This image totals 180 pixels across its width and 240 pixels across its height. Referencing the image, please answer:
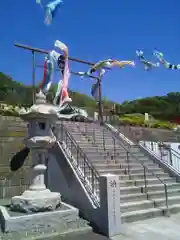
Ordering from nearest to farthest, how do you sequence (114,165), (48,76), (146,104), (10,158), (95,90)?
(114,165) < (10,158) < (48,76) < (95,90) < (146,104)

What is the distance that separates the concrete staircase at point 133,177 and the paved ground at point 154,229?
0.25 meters

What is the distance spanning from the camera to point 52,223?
571cm

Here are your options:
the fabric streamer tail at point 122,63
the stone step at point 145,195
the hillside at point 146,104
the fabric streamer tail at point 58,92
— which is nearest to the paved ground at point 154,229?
the stone step at point 145,195

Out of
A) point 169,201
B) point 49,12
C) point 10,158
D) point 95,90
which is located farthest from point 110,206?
point 95,90

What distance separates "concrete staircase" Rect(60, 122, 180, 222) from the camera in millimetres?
6640

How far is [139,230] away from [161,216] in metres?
1.47

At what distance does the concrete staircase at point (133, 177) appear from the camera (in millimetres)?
6640

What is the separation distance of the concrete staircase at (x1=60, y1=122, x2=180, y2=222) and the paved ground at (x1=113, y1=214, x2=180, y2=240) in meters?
0.25

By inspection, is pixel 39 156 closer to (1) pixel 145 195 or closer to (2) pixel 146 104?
(1) pixel 145 195

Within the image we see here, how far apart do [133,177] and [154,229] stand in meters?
2.56

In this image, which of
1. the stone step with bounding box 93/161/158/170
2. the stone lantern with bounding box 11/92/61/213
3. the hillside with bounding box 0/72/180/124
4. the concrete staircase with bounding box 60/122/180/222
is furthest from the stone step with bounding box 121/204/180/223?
the hillside with bounding box 0/72/180/124

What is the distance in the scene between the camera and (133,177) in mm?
8094

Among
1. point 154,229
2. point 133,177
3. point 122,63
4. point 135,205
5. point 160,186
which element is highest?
point 122,63

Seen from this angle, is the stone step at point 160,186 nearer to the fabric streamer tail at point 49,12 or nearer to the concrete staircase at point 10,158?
the concrete staircase at point 10,158
